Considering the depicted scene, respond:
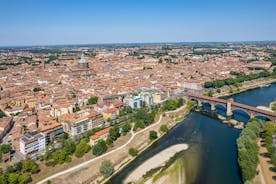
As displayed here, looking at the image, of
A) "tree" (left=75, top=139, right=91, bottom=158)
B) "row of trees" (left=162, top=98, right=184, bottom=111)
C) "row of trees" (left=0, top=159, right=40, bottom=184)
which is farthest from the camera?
"row of trees" (left=162, top=98, right=184, bottom=111)

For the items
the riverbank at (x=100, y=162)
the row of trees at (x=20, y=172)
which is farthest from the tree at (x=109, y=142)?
the row of trees at (x=20, y=172)

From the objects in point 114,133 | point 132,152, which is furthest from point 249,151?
point 114,133

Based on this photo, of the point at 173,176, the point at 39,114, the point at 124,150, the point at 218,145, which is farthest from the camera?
the point at 39,114

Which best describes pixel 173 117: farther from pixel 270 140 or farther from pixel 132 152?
pixel 270 140

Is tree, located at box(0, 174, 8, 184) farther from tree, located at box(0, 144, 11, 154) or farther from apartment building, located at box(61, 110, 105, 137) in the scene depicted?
apartment building, located at box(61, 110, 105, 137)

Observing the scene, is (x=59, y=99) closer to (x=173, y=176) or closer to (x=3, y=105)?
(x=3, y=105)

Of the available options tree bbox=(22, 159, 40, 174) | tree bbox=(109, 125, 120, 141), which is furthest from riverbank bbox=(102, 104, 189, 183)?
tree bbox=(22, 159, 40, 174)

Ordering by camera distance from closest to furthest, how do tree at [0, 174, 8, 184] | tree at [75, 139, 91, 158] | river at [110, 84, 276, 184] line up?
1. tree at [0, 174, 8, 184]
2. river at [110, 84, 276, 184]
3. tree at [75, 139, 91, 158]

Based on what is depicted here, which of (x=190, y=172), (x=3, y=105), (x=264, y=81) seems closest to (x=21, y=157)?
(x=190, y=172)
